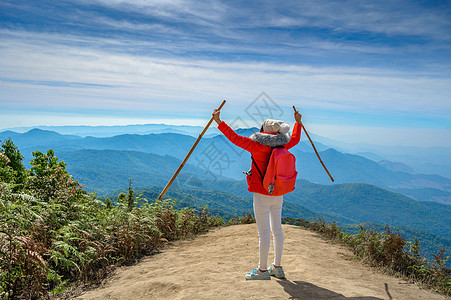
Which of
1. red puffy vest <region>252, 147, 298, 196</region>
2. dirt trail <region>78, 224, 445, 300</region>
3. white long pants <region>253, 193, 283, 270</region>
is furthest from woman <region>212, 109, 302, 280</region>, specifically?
dirt trail <region>78, 224, 445, 300</region>

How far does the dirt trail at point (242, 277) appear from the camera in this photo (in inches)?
158

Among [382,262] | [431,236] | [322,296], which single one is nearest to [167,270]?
[322,296]

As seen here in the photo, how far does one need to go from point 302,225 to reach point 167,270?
6.88 m

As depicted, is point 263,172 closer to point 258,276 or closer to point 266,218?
point 266,218

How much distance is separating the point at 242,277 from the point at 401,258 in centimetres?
403

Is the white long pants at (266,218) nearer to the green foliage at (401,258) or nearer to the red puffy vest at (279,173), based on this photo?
the red puffy vest at (279,173)

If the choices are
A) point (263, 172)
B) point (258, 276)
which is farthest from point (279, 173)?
point (258, 276)

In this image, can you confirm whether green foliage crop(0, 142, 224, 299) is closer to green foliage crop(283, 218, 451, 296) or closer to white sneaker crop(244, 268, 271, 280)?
white sneaker crop(244, 268, 271, 280)

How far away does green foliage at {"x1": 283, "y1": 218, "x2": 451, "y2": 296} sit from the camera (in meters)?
5.41

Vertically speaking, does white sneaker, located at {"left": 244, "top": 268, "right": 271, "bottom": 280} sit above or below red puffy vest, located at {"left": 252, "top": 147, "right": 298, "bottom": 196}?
below

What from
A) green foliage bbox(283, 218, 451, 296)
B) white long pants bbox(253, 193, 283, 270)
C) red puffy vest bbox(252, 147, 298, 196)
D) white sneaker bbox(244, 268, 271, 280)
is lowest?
green foliage bbox(283, 218, 451, 296)

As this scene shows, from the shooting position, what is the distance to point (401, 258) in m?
6.17

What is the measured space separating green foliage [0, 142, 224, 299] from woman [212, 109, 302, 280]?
296 cm

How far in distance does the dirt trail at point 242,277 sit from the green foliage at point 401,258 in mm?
397
